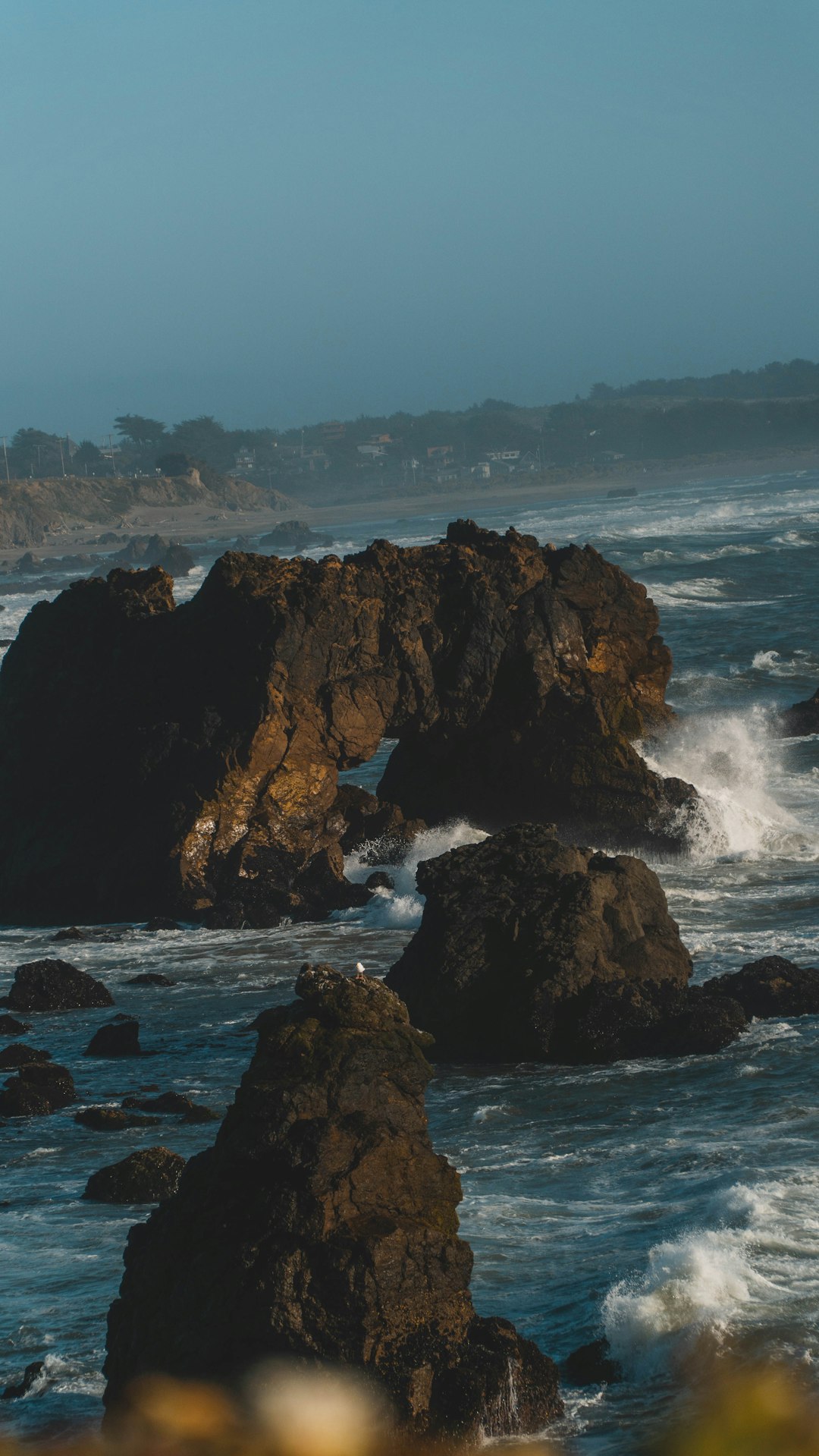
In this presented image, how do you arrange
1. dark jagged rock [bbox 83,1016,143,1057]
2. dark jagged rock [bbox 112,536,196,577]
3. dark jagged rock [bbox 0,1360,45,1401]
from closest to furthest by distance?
dark jagged rock [bbox 0,1360,45,1401] < dark jagged rock [bbox 83,1016,143,1057] < dark jagged rock [bbox 112,536,196,577]

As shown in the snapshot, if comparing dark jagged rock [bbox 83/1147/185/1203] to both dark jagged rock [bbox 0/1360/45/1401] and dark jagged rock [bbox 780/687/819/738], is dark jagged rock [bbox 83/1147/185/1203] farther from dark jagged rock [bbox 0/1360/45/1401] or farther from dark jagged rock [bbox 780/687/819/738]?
dark jagged rock [bbox 780/687/819/738]

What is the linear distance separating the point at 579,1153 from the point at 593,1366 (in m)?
3.72

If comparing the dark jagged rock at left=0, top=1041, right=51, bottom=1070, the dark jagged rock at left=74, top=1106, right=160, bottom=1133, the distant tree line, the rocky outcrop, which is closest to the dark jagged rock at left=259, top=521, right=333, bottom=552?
the distant tree line

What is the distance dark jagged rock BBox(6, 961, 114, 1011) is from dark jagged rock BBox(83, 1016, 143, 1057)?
74.1 inches

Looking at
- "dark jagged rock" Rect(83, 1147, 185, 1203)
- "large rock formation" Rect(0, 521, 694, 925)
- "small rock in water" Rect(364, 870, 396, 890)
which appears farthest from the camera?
"large rock formation" Rect(0, 521, 694, 925)

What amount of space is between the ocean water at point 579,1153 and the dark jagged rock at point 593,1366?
8 centimetres

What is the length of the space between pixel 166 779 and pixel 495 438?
556 feet

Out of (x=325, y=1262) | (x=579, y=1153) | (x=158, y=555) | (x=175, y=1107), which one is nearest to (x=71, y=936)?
(x=175, y=1107)

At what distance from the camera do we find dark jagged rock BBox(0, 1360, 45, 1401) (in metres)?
8.48

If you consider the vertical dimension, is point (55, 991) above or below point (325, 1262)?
below

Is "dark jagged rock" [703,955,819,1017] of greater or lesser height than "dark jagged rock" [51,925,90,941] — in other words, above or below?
above

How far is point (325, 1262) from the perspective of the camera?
24.5 feet

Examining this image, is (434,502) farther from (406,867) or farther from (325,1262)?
(325,1262)

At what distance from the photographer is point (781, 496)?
100375mm
